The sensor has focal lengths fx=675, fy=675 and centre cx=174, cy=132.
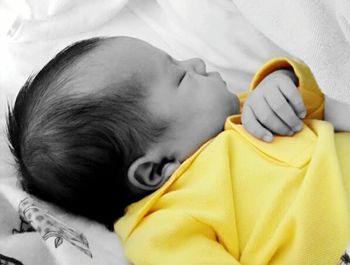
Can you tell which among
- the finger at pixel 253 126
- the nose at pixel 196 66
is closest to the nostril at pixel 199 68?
the nose at pixel 196 66

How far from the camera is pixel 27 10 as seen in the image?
129 cm

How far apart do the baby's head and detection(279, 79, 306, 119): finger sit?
10cm

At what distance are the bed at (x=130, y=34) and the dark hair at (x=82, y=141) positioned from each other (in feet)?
0.13

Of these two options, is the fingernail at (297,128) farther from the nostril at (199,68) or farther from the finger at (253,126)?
the nostril at (199,68)

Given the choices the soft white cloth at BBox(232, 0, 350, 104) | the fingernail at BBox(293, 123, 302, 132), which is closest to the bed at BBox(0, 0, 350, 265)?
the soft white cloth at BBox(232, 0, 350, 104)

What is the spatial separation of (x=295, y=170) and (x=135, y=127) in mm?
232

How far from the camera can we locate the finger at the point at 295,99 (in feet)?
3.15

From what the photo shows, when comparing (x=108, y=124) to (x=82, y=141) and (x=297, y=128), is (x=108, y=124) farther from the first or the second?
(x=297, y=128)

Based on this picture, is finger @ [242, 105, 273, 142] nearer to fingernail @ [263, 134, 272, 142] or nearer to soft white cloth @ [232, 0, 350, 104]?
fingernail @ [263, 134, 272, 142]

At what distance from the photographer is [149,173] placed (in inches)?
38.7

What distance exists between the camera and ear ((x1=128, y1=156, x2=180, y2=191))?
97 cm

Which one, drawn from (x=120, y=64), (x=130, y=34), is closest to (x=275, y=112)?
(x=120, y=64)

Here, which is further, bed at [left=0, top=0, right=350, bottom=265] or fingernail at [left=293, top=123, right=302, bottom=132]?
fingernail at [left=293, top=123, right=302, bottom=132]

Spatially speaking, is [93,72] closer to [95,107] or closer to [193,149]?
[95,107]
